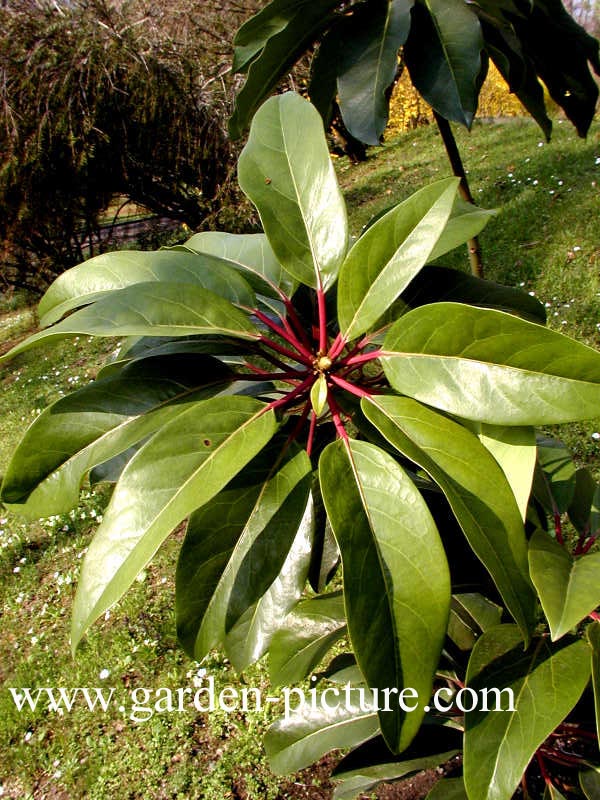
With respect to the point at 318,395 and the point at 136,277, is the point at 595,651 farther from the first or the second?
the point at 136,277

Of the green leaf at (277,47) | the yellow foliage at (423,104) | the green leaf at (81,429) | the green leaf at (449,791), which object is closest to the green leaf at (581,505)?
the green leaf at (449,791)

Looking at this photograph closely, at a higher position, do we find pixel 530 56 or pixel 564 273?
pixel 530 56

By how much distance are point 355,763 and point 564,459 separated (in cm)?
71

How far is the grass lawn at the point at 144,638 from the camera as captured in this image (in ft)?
6.20

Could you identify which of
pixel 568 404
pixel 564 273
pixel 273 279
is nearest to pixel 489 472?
pixel 568 404

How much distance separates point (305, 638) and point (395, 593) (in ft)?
2.04

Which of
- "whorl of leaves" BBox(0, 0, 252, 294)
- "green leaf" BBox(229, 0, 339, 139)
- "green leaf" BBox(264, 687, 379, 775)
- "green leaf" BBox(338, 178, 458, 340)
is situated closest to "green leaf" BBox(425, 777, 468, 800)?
"green leaf" BBox(264, 687, 379, 775)

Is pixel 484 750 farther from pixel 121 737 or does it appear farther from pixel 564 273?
pixel 564 273

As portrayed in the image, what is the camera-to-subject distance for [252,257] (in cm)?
109

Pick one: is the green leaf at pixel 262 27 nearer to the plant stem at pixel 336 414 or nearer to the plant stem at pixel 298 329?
the plant stem at pixel 298 329

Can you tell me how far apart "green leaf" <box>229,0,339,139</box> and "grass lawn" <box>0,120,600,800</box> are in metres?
1.79

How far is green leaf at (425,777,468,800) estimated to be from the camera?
1.07 meters

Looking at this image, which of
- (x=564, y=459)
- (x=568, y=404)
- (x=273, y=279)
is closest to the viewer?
(x=568, y=404)

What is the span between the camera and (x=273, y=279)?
3.47 ft
